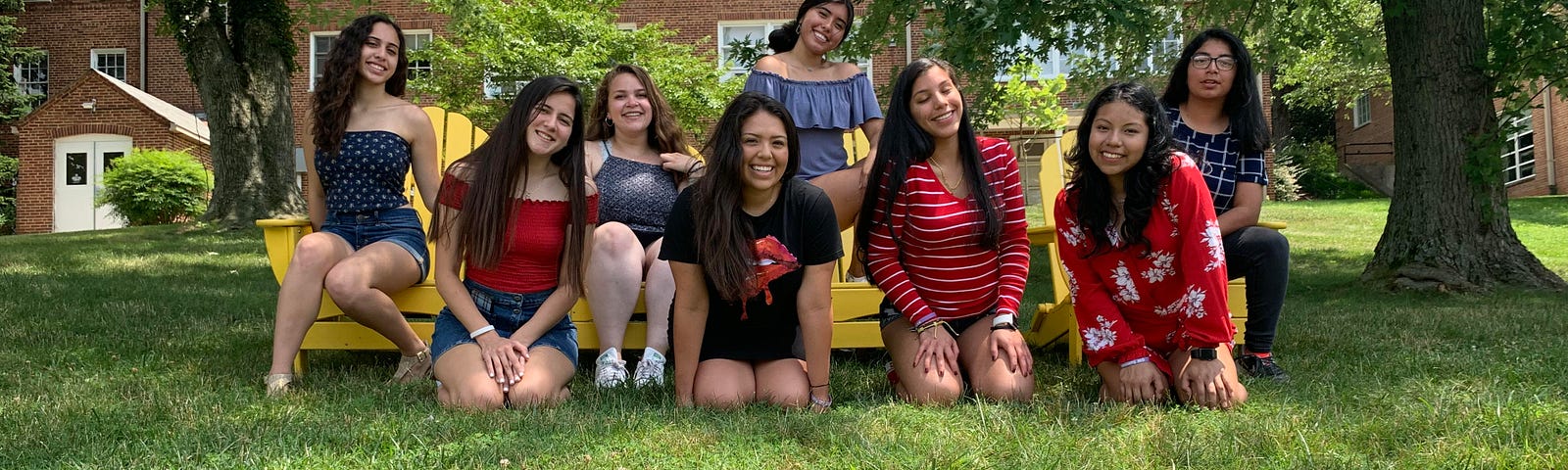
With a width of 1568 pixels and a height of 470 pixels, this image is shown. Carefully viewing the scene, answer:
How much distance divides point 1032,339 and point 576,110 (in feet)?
6.12

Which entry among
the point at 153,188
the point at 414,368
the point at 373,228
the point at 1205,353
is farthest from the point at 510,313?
the point at 153,188

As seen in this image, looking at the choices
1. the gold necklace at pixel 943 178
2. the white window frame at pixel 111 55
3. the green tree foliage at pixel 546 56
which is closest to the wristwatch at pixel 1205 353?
the gold necklace at pixel 943 178

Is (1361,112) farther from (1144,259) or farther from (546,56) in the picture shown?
(1144,259)

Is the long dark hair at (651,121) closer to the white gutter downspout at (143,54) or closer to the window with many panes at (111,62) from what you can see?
the white gutter downspout at (143,54)

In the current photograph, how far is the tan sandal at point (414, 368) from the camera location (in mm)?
3607

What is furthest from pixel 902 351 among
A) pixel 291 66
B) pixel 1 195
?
pixel 1 195

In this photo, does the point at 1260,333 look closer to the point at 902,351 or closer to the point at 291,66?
the point at 902,351

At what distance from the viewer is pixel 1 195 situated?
20.5 meters

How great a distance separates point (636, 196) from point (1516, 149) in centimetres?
2023

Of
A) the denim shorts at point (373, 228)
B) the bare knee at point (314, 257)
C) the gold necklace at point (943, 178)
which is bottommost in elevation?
the bare knee at point (314, 257)

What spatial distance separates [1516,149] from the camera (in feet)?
63.5

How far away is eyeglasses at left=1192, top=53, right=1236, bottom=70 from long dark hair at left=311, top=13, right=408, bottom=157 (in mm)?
2553

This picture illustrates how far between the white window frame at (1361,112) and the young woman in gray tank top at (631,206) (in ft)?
81.1

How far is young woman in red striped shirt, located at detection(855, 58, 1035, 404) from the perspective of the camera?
3.17 m
